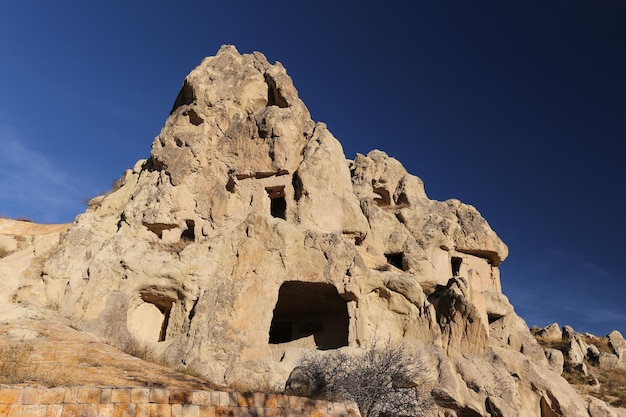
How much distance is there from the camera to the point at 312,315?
56.0ft

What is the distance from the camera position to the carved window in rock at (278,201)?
18.5m

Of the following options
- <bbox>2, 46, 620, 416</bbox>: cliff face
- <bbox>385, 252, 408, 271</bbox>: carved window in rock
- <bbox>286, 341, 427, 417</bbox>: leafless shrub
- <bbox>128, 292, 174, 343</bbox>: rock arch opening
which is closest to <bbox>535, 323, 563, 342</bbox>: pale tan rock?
<bbox>2, 46, 620, 416</bbox>: cliff face

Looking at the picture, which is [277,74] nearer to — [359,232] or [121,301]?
[359,232]

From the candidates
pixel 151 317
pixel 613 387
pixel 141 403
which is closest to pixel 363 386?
pixel 141 403

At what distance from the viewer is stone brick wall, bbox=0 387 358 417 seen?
4.95 m

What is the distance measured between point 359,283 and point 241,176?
20.9ft

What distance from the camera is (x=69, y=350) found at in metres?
8.08

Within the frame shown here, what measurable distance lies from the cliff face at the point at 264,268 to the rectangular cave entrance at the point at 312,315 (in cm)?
6

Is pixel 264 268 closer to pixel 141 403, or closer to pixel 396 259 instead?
pixel 141 403

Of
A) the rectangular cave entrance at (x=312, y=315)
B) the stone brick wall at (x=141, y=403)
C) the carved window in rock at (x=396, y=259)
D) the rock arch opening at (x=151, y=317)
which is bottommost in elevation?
the stone brick wall at (x=141, y=403)

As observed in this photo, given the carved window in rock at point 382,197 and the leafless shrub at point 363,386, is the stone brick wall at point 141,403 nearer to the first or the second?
the leafless shrub at point 363,386

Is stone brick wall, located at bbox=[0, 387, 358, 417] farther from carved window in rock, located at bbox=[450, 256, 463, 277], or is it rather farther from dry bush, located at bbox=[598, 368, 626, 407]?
carved window in rock, located at bbox=[450, 256, 463, 277]

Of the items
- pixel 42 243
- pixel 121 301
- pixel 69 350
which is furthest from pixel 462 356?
pixel 42 243

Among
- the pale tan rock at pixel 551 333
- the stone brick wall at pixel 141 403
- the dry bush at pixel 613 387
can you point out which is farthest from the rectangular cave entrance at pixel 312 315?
the pale tan rock at pixel 551 333
